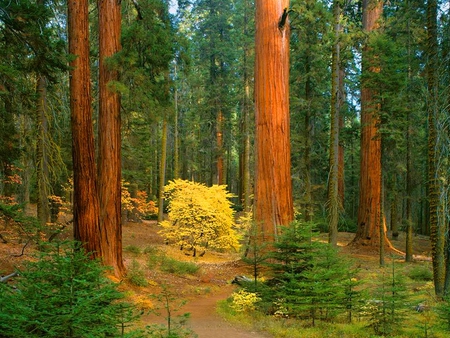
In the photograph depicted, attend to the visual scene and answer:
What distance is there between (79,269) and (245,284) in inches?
190

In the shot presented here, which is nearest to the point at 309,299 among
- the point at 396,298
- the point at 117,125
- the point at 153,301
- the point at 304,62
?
the point at 396,298

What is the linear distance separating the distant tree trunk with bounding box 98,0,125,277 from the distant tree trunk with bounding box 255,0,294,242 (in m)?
3.33

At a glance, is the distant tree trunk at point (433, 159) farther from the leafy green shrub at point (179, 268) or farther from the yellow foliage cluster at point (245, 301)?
the leafy green shrub at point (179, 268)

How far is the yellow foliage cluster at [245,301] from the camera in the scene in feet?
22.8

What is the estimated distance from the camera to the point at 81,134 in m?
7.27

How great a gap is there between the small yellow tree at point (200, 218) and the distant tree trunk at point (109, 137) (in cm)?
674

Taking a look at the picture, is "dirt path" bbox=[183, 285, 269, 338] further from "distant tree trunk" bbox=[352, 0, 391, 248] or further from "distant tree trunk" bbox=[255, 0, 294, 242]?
"distant tree trunk" bbox=[352, 0, 391, 248]

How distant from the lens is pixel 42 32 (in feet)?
22.6

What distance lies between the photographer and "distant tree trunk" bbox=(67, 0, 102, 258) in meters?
7.26

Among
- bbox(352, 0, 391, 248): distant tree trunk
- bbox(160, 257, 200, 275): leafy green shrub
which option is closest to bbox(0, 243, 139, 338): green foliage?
bbox(160, 257, 200, 275): leafy green shrub

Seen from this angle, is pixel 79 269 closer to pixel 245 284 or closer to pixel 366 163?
pixel 245 284

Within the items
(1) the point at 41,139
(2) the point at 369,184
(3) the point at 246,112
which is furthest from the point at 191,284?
(3) the point at 246,112

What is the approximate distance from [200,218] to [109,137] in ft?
24.6

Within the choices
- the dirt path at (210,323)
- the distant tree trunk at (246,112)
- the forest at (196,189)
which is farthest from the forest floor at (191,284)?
the distant tree trunk at (246,112)
